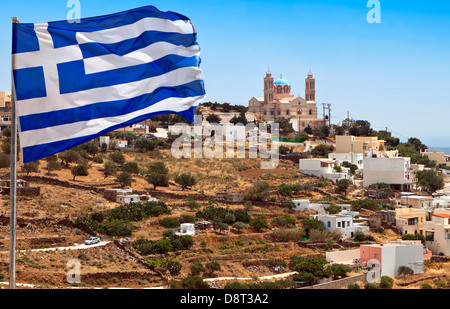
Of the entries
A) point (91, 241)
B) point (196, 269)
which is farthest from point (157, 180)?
point (196, 269)

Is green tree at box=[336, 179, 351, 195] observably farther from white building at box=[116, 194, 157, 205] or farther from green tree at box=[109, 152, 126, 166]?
white building at box=[116, 194, 157, 205]

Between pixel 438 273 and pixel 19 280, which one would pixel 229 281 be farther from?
pixel 438 273

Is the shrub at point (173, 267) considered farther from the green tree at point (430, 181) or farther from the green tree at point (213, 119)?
the green tree at point (213, 119)

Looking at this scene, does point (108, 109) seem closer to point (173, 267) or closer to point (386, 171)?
point (173, 267)

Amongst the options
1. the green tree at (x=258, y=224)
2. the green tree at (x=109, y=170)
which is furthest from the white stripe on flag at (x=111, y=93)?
the green tree at (x=109, y=170)

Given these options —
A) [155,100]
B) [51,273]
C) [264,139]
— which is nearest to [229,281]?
[51,273]

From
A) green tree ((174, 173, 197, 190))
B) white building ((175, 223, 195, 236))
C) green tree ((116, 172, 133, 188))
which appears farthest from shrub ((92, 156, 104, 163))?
white building ((175, 223, 195, 236))
